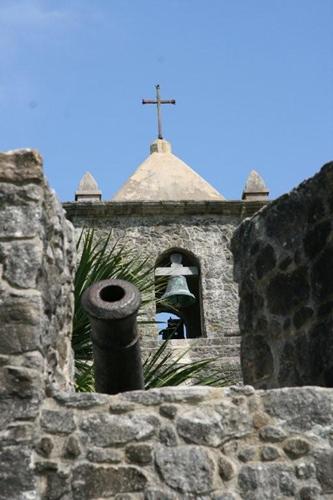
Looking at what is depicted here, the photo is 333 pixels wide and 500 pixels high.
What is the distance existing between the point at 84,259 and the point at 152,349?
6.04 m

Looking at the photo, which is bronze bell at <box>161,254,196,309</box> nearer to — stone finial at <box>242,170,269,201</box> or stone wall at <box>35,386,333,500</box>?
stone finial at <box>242,170,269,201</box>

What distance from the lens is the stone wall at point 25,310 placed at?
4.70 m

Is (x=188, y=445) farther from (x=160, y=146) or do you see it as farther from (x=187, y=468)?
(x=160, y=146)

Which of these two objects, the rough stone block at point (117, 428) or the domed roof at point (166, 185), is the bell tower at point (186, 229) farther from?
the rough stone block at point (117, 428)

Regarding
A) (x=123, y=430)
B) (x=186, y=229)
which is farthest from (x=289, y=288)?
(x=186, y=229)

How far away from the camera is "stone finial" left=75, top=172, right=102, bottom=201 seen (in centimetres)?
1828

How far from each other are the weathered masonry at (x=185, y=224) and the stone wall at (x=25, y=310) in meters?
11.9

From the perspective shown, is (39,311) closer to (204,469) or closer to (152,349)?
(204,469)

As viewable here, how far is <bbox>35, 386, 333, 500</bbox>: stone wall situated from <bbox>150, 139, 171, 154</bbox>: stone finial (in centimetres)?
1496

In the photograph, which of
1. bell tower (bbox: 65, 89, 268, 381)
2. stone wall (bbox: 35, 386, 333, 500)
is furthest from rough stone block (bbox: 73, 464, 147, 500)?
bell tower (bbox: 65, 89, 268, 381)

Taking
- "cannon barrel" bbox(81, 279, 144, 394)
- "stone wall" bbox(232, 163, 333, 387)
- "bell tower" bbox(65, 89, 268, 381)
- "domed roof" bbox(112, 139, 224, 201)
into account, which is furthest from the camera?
"domed roof" bbox(112, 139, 224, 201)

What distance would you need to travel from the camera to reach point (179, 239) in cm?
1819

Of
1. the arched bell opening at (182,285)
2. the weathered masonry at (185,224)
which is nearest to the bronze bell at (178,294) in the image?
the arched bell opening at (182,285)

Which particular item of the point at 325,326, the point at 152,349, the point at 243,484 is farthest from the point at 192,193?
the point at 243,484
